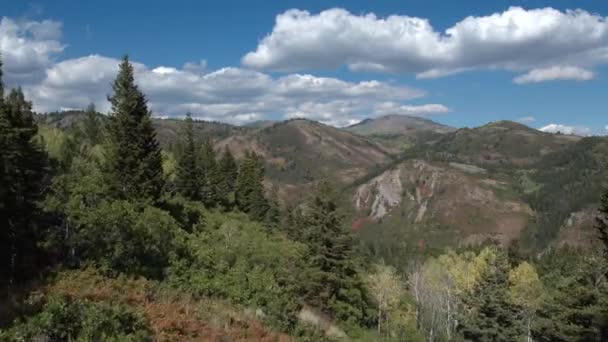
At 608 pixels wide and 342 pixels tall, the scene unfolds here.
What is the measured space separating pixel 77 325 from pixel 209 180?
227 ft

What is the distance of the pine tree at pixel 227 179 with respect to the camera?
83250mm

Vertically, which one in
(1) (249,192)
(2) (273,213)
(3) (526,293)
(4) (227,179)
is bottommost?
(3) (526,293)

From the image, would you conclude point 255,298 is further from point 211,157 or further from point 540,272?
point 540,272

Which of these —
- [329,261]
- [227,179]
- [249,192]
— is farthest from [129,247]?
[227,179]

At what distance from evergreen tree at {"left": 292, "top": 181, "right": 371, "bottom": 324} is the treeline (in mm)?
71

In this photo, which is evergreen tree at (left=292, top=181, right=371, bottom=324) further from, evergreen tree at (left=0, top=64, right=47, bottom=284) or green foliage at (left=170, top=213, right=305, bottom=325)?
evergreen tree at (left=0, top=64, right=47, bottom=284)

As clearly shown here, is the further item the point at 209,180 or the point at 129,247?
the point at 209,180

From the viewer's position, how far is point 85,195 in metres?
30.5

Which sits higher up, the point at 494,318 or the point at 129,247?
the point at 129,247

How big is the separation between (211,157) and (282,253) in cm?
5165

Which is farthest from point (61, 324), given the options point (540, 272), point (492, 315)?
point (540, 272)

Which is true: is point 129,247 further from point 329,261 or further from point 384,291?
point 384,291

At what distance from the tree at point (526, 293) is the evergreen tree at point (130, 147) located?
41.8 m

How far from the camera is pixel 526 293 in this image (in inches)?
2739
